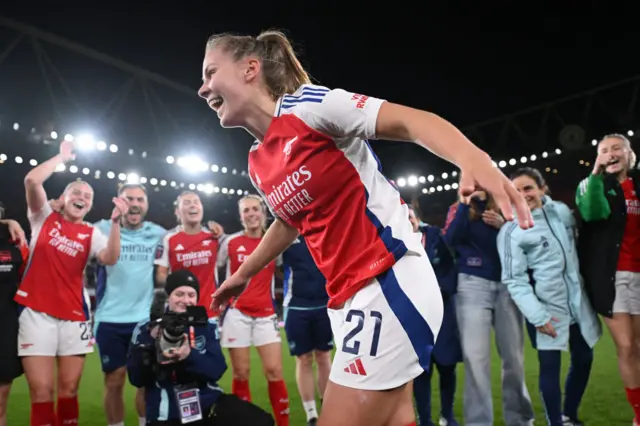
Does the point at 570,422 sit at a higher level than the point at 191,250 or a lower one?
lower

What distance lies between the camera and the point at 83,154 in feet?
46.3

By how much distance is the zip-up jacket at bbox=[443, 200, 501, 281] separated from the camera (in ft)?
12.9

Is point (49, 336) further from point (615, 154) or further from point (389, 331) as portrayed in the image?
point (615, 154)

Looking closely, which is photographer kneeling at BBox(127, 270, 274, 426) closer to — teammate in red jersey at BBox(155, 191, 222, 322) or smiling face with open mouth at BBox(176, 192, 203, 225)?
teammate in red jersey at BBox(155, 191, 222, 322)

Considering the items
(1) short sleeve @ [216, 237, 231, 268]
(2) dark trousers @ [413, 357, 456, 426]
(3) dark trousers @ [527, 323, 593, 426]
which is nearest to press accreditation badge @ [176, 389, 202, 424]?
(2) dark trousers @ [413, 357, 456, 426]

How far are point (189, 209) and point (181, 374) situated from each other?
2161mm

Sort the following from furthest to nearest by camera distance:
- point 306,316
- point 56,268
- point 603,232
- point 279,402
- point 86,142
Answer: point 86,142, point 306,316, point 279,402, point 56,268, point 603,232

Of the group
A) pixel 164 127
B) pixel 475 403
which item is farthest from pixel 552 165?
pixel 475 403

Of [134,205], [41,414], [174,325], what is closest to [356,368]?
[174,325]

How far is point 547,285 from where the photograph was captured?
375cm

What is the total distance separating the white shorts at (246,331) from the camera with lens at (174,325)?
162cm

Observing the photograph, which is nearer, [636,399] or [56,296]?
[636,399]

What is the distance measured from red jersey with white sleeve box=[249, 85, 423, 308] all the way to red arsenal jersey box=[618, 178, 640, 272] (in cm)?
301

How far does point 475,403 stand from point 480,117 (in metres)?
13.9
